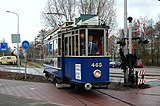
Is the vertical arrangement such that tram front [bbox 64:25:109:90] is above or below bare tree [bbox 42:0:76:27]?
below

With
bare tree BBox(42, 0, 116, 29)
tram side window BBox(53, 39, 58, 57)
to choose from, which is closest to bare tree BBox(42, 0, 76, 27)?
bare tree BBox(42, 0, 116, 29)

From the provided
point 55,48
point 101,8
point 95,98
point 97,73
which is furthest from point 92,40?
point 101,8

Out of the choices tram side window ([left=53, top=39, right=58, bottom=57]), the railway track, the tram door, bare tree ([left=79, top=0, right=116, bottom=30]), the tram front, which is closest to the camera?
the railway track

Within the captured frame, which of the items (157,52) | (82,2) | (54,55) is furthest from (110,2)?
(54,55)

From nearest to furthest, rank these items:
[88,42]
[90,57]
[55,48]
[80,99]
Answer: [80,99], [90,57], [88,42], [55,48]

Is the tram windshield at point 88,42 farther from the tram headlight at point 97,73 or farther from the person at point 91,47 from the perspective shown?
the tram headlight at point 97,73

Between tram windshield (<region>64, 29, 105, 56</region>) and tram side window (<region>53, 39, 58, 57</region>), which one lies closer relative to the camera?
tram windshield (<region>64, 29, 105, 56</region>)

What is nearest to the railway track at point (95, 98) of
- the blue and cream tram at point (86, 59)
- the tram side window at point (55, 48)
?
the blue and cream tram at point (86, 59)

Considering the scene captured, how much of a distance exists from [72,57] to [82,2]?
116 ft

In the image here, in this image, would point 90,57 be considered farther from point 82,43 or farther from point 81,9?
point 81,9

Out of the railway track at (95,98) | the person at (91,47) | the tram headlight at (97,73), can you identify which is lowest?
the railway track at (95,98)

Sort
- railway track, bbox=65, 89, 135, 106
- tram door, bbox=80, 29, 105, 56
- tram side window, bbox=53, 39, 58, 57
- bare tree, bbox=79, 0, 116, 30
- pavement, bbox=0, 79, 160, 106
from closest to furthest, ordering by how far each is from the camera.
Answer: pavement, bbox=0, 79, 160, 106 < railway track, bbox=65, 89, 135, 106 < tram door, bbox=80, 29, 105, 56 < tram side window, bbox=53, 39, 58, 57 < bare tree, bbox=79, 0, 116, 30

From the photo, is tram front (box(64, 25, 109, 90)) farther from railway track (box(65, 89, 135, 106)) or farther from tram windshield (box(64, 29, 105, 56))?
railway track (box(65, 89, 135, 106))

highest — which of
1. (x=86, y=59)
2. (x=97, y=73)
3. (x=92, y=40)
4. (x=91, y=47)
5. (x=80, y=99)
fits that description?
(x=92, y=40)
